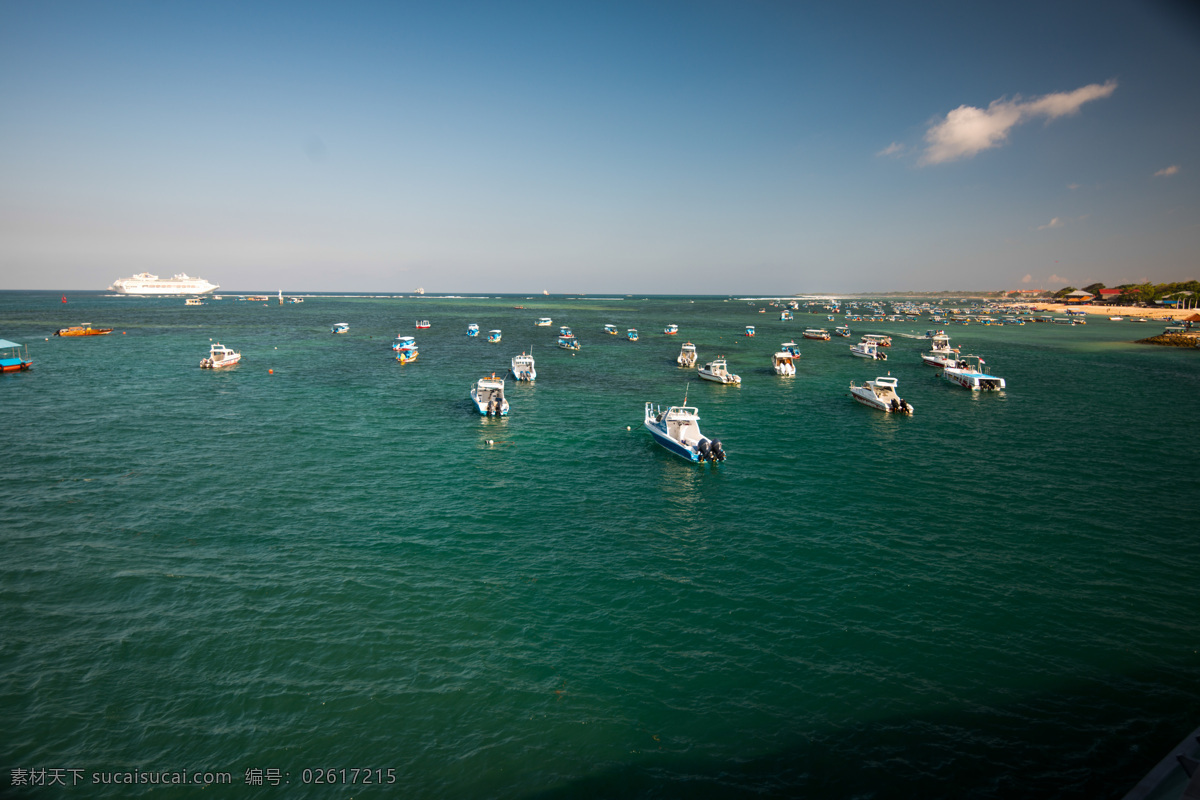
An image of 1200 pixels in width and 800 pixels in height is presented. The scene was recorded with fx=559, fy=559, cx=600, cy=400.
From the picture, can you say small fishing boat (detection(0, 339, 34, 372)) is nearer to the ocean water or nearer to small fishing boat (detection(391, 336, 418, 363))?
the ocean water

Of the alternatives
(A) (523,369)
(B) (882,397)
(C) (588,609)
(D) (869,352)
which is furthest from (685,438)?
(D) (869,352)

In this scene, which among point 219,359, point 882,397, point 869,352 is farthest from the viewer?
point 869,352

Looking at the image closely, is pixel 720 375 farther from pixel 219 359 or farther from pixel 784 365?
pixel 219 359

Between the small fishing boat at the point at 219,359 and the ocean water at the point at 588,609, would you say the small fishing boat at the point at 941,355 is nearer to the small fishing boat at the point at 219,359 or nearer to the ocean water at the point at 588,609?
the ocean water at the point at 588,609

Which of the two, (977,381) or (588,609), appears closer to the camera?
(588,609)

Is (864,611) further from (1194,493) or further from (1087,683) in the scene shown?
(1194,493)

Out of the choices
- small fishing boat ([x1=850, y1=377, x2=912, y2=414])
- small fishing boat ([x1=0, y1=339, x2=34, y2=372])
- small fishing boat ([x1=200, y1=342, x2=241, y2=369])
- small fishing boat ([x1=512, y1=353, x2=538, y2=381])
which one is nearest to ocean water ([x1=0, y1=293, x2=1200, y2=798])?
small fishing boat ([x1=850, y1=377, x2=912, y2=414])

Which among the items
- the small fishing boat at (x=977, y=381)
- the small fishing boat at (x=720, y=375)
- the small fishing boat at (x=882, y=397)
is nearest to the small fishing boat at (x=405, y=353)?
the small fishing boat at (x=720, y=375)
